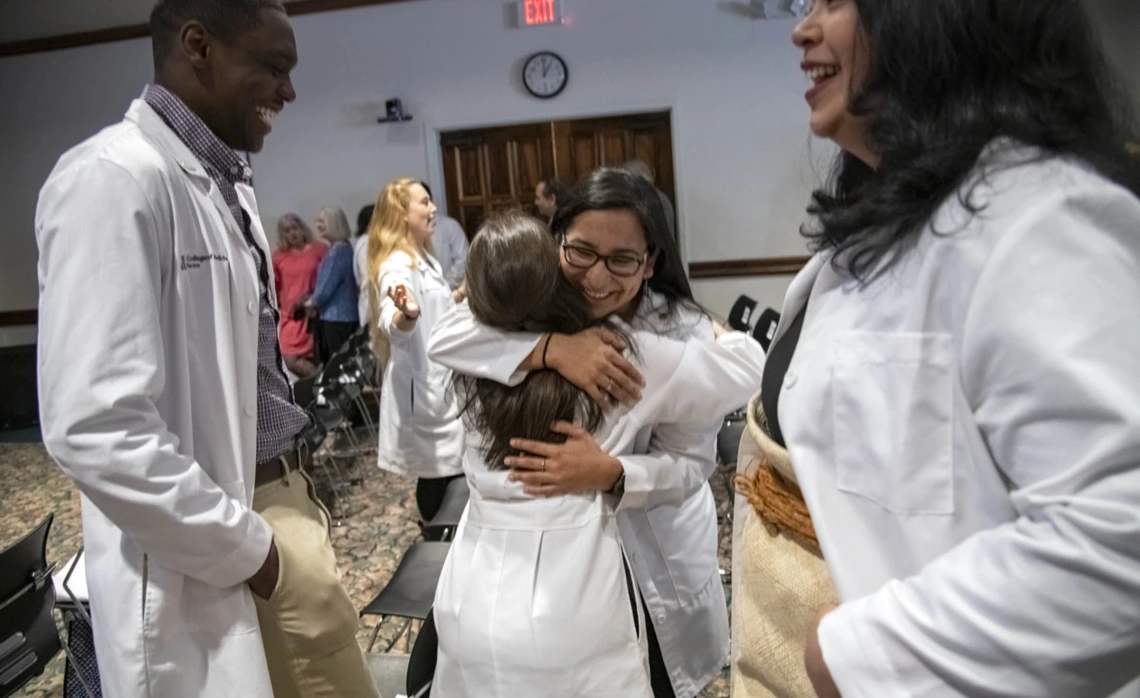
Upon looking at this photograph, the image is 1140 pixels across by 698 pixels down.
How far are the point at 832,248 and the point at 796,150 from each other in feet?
18.0

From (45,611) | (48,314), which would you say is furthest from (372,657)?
(48,314)

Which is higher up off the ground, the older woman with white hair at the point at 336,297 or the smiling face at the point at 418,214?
the smiling face at the point at 418,214

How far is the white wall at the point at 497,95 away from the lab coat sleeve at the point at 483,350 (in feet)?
16.8

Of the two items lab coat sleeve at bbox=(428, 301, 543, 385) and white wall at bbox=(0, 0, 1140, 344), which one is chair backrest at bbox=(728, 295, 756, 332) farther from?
lab coat sleeve at bbox=(428, 301, 543, 385)

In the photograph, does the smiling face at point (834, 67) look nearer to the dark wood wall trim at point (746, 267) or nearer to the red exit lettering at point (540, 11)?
the dark wood wall trim at point (746, 267)

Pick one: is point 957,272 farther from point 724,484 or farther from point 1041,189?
point 724,484

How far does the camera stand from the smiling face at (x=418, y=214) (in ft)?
10.9

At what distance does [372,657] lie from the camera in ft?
6.24

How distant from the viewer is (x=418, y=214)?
3.35 m

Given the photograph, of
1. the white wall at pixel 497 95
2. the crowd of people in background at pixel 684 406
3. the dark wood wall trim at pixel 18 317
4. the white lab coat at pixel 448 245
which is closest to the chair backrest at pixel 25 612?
the crowd of people in background at pixel 684 406

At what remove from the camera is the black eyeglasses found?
1300 mm

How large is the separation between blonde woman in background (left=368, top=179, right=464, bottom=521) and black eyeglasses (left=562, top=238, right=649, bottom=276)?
173 cm

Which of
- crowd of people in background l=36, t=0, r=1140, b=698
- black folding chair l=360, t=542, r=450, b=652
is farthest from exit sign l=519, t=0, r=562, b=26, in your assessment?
crowd of people in background l=36, t=0, r=1140, b=698

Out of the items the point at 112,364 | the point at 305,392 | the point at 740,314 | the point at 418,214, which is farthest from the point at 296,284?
the point at 112,364
